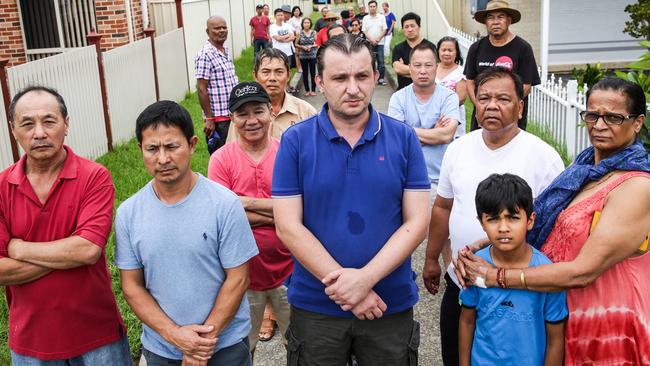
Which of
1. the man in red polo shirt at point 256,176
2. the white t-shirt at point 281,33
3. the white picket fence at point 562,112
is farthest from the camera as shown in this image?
the white t-shirt at point 281,33

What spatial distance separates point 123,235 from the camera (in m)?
3.23

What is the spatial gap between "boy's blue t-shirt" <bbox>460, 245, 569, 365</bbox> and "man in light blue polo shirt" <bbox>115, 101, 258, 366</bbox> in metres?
1.18

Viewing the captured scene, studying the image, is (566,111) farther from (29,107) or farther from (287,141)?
(29,107)

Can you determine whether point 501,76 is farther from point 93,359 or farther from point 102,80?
point 102,80

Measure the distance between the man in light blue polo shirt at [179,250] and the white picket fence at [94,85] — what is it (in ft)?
16.5

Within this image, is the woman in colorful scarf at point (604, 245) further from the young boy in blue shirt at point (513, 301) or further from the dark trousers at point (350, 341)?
the dark trousers at point (350, 341)

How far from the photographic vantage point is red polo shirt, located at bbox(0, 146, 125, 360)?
328cm

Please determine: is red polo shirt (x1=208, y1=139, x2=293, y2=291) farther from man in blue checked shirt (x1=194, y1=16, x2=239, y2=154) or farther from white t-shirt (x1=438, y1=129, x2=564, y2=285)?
man in blue checked shirt (x1=194, y1=16, x2=239, y2=154)

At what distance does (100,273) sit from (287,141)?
46.1 inches

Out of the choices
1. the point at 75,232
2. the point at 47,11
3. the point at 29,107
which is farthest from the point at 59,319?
the point at 47,11

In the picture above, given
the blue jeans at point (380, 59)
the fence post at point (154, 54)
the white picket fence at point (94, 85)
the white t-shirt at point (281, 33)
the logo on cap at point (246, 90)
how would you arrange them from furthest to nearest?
the white t-shirt at point (281, 33) → the blue jeans at point (380, 59) → the fence post at point (154, 54) → the white picket fence at point (94, 85) → the logo on cap at point (246, 90)

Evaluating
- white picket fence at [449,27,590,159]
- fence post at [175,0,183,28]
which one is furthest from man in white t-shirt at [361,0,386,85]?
white picket fence at [449,27,590,159]

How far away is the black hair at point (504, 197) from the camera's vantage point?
315 centimetres

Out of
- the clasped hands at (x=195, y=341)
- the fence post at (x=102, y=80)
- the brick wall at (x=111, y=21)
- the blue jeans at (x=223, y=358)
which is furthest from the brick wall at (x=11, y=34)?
the clasped hands at (x=195, y=341)
